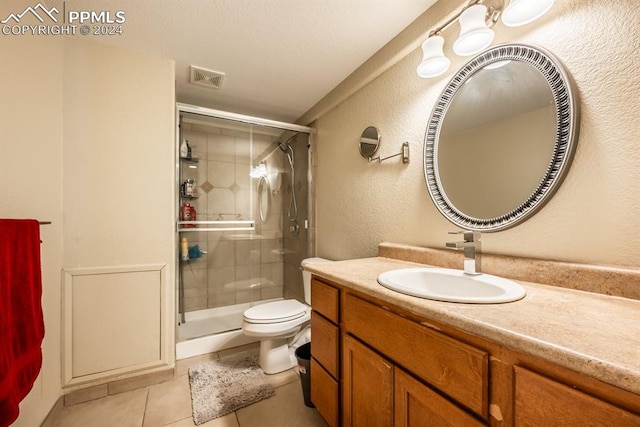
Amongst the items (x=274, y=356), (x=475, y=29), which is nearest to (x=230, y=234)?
(x=274, y=356)

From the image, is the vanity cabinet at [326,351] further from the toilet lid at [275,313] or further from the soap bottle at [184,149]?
the soap bottle at [184,149]

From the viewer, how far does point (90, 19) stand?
1391mm

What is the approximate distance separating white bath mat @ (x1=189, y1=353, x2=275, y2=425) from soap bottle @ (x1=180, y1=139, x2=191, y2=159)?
1.79m

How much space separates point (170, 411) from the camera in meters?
1.40

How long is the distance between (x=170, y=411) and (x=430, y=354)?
60.1 inches

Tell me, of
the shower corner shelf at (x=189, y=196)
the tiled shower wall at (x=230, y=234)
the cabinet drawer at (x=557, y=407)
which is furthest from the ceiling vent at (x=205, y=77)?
the cabinet drawer at (x=557, y=407)

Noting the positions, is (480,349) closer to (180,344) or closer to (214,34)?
(214,34)

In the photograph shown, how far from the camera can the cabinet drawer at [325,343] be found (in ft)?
3.60

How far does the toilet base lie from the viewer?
173cm

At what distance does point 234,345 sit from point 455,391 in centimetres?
196

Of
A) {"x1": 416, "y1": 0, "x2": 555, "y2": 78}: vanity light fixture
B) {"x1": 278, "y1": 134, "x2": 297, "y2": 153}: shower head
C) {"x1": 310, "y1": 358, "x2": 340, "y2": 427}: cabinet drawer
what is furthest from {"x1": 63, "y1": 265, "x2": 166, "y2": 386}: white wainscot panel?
{"x1": 416, "y1": 0, "x2": 555, "y2": 78}: vanity light fixture

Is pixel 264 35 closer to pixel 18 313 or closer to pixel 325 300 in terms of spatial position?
pixel 325 300

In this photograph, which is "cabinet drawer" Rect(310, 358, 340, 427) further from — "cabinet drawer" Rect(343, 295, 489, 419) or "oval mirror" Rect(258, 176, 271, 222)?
"oval mirror" Rect(258, 176, 271, 222)

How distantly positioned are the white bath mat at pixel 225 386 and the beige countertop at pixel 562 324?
46.4 inches
